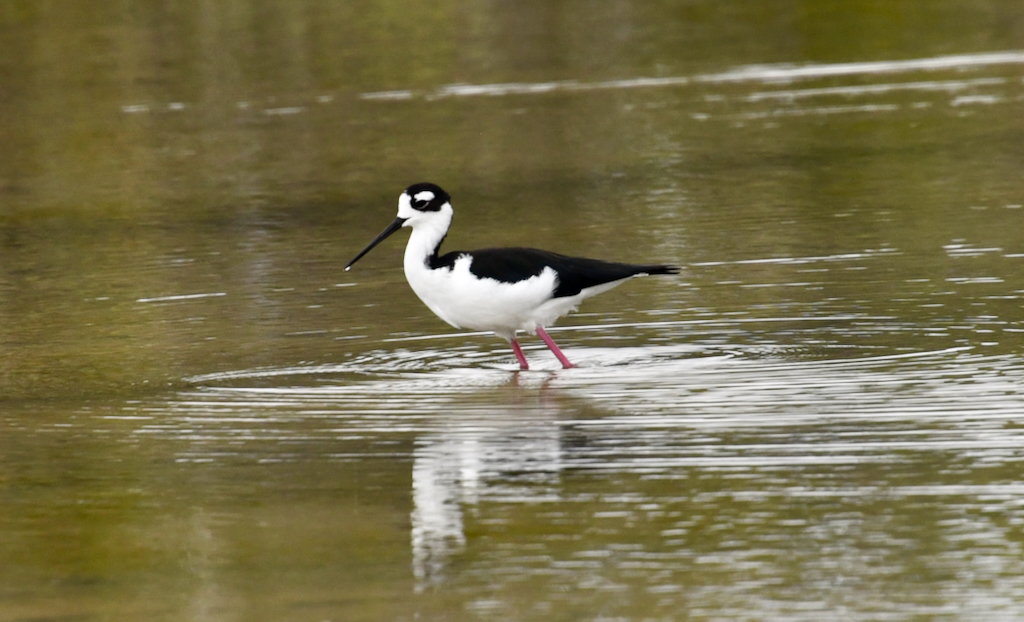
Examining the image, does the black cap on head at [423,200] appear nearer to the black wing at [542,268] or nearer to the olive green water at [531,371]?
the black wing at [542,268]

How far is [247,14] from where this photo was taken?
36.3 metres

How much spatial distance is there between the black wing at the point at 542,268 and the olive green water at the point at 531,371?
0.45 m

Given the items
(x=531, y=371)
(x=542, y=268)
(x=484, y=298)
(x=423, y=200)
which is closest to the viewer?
(x=484, y=298)

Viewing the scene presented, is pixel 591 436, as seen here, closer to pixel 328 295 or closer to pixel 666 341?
pixel 666 341

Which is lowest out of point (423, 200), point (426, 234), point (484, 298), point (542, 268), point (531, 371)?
point (531, 371)

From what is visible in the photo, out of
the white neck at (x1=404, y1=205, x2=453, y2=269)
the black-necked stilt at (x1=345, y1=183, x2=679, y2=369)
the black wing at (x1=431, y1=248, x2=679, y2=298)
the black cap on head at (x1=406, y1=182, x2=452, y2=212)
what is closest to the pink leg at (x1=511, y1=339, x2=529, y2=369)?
the black-necked stilt at (x1=345, y1=183, x2=679, y2=369)

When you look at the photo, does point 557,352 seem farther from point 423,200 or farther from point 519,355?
point 423,200

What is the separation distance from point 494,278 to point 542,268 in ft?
0.99

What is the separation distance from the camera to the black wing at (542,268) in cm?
985

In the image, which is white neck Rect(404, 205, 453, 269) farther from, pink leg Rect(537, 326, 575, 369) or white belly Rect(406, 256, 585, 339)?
pink leg Rect(537, 326, 575, 369)

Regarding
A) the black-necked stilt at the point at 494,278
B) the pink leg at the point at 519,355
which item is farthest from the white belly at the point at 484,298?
the pink leg at the point at 519,355

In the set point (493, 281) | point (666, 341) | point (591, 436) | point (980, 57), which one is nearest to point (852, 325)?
point (666, 341)

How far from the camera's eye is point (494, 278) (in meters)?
9.80

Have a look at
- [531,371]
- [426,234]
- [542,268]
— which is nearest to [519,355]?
[531,371]
